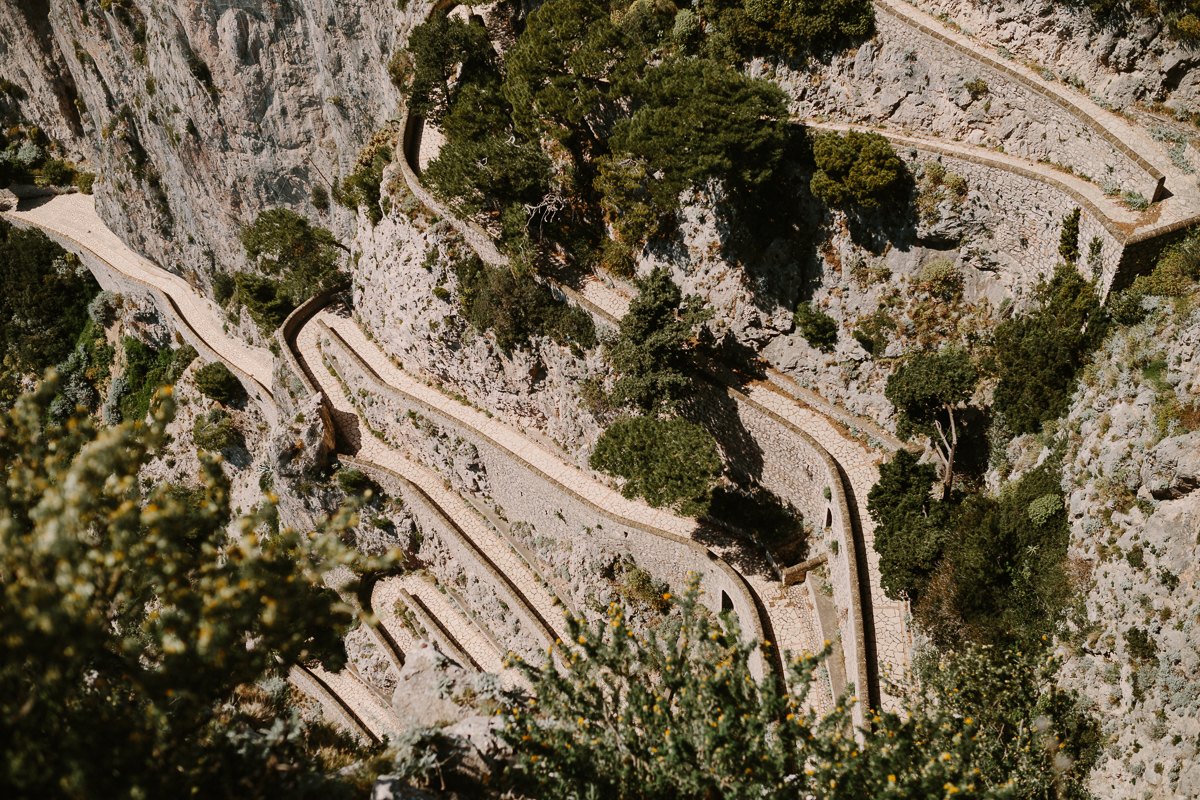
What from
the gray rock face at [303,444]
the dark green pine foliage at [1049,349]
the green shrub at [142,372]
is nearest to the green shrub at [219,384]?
the green shrub at [142,372]

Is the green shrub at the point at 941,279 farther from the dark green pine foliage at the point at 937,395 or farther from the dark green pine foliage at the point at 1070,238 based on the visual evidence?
the dark green pine foliage at the point at 1070,238

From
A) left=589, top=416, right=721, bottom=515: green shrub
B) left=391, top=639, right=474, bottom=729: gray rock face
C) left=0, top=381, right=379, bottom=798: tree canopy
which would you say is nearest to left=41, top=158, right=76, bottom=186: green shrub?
left=589, top=416, right=721, bottom=515: green shrub

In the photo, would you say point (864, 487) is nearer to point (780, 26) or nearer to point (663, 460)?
point (663, 460)

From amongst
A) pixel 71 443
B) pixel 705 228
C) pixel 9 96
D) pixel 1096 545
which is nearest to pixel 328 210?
pixel 705 228

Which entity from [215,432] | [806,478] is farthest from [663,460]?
[215,432]

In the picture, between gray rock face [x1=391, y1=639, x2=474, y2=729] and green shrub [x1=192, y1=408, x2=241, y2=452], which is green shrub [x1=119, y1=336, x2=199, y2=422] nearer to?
green shrub [x1=192, y1=408, x2=241, y2=452]

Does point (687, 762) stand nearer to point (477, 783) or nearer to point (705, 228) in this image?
point (477, 783)
